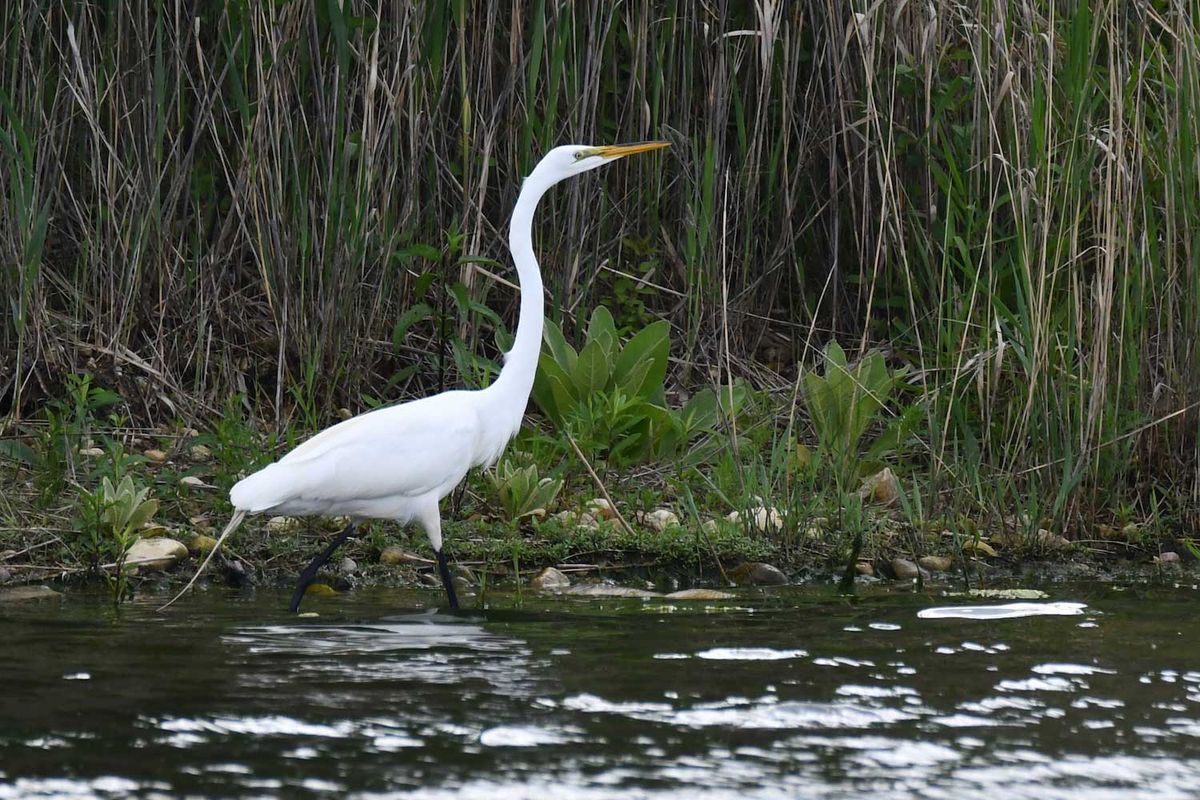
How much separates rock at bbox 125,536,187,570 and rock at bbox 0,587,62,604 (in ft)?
0.80

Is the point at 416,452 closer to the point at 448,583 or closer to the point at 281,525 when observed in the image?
the point at 448,583

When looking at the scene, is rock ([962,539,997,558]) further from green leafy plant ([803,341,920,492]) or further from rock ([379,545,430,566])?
rock ([379,545,430,566])

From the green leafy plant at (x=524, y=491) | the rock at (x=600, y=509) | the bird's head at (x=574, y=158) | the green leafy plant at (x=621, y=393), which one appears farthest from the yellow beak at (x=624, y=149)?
the rock at (x=600, y=509)

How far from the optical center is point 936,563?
4715 mm

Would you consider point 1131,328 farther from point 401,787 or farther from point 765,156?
point 401,787

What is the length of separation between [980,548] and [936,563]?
0.17 metres

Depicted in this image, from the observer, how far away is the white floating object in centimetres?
394

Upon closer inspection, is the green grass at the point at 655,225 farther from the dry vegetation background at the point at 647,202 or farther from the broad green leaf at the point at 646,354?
the broad green leaf at the point at 646,354

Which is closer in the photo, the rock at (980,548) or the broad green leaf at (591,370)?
the rock at (980,548)

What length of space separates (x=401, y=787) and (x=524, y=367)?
95.8 inches

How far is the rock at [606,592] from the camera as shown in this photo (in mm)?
4402

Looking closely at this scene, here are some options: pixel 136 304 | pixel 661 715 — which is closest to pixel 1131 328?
pixel 661 715

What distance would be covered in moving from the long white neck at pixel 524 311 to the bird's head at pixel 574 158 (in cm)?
4

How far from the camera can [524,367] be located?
4.72 meters
